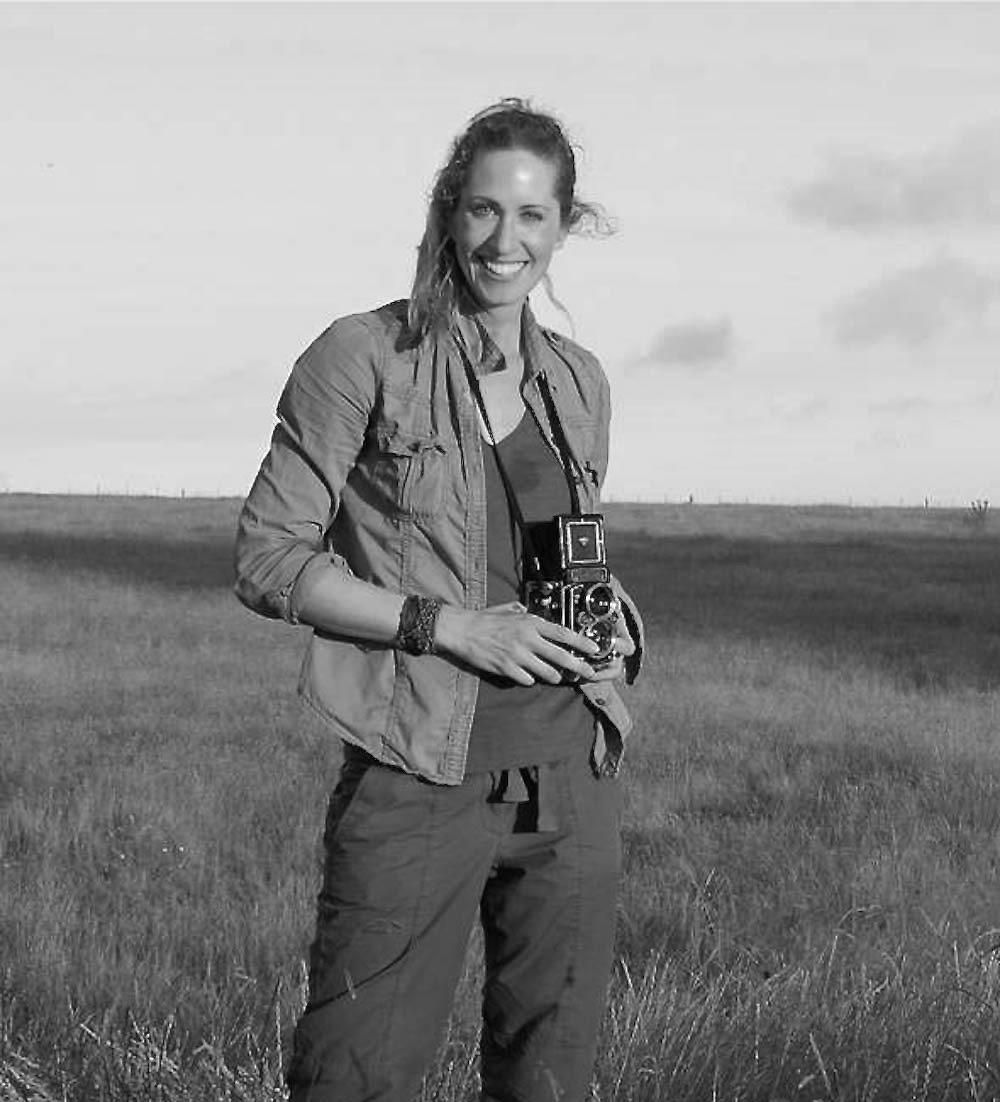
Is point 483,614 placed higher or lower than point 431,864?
higher

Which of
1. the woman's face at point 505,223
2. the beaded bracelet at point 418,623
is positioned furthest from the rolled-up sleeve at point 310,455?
the woman's face at point 505,223

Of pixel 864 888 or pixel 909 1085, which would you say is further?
pixel 864 888

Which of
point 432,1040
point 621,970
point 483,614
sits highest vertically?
point 483,614

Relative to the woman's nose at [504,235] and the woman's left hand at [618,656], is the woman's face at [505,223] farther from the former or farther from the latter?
the woman's left hand at [618,656]

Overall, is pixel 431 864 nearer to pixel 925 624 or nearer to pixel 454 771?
pixel 454 771

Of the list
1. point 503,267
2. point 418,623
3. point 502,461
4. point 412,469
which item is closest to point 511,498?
point 502,461

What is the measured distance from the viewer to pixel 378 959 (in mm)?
3172

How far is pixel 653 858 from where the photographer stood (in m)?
8.86

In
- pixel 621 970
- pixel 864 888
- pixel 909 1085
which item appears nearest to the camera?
pixel 909 1085

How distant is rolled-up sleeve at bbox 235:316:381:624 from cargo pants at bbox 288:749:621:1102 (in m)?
0.38

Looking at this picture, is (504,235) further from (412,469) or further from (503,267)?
(412,469)

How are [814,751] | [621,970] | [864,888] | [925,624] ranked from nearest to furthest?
[621,970] < [864,888] < [814,751] < [925,624]

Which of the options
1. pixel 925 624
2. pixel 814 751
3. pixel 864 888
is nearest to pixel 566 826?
pixel 864 888

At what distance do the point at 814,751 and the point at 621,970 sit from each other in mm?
5872
